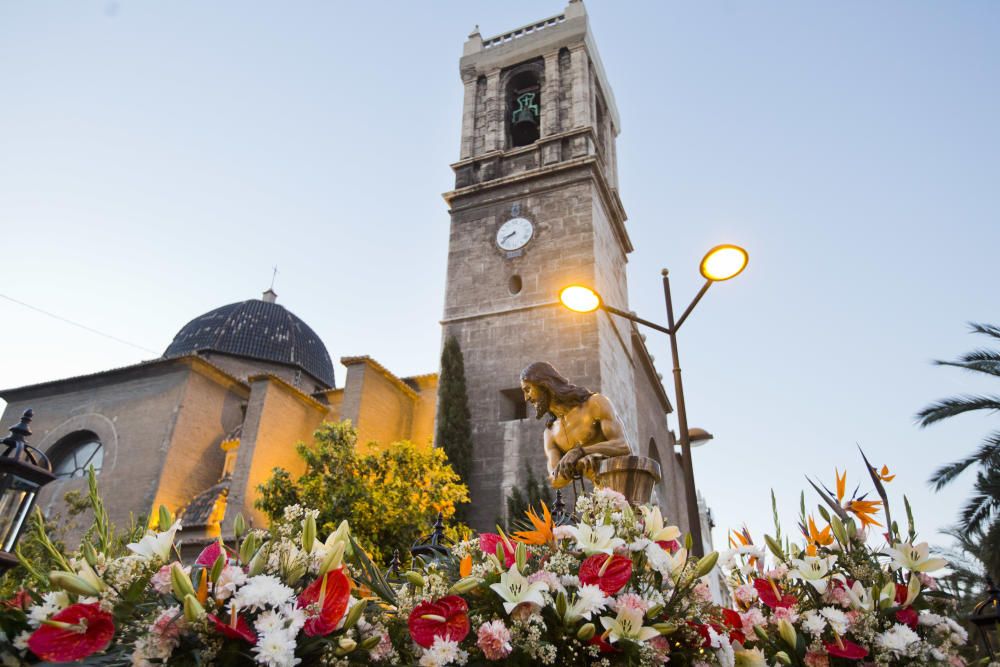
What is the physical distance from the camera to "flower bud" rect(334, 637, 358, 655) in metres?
1.42

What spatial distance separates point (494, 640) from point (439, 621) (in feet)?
0.46

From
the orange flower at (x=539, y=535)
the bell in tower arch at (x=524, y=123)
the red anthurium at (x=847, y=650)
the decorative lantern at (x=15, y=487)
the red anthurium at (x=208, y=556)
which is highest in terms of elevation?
the bell in tower arch at (x=524, y=123)

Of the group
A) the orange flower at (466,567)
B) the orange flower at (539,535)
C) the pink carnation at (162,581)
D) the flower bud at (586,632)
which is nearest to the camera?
the pink carnation at (162,581)

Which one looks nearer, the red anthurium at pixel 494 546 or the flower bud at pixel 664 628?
the flower bud at pixel 664 628

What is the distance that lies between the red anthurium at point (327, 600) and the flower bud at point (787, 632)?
4.66 ft

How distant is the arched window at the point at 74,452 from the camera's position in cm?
1820

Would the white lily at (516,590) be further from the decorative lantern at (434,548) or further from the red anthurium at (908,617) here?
the red anthurium at (908,617)

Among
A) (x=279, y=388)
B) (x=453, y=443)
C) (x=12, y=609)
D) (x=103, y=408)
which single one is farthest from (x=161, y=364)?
(x=12, y=609)

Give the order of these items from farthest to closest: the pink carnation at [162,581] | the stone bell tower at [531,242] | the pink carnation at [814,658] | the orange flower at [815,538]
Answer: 1. the stone bell tower at [531,242]
2. the orange flower at [815,538]
3. the pink carnation at [814,658]
4. the pink carnation at [162,581]

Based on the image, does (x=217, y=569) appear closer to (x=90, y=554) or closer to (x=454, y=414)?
(x=90, y=554)

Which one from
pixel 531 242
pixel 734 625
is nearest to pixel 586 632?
pixel 734 625

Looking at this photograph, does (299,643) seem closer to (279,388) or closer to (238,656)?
(238,656)

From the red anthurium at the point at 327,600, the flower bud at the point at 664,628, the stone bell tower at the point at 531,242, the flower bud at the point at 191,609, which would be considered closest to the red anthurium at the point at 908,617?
the flower bud at the point at 664,628

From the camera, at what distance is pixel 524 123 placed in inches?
733
